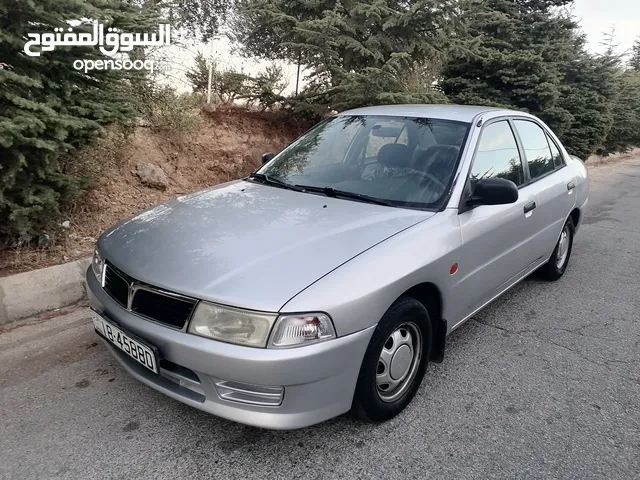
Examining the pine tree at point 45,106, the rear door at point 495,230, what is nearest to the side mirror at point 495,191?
the rear door at point 495,230

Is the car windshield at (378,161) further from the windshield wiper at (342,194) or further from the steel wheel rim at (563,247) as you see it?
the steel wheel rim at (563,247)

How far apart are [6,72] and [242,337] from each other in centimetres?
269

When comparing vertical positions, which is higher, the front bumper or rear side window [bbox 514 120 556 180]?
rear side window [bbox 514 120 556 180]

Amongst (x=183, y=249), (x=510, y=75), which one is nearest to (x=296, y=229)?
(x=183, y=249)

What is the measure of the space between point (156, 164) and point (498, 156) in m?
4.43

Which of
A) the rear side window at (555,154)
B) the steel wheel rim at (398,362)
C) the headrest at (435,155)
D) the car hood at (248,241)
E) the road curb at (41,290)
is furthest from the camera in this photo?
the rear side window at (555,154)

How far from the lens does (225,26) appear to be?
9.64 meters

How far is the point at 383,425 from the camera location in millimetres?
2533

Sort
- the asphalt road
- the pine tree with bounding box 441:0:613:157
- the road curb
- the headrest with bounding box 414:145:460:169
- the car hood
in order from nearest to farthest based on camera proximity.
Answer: the car hood, the asphalt road, the headrest with bounding box 414:145:460:169, the road curb, the pine tree with bounding box 441:0:613:157

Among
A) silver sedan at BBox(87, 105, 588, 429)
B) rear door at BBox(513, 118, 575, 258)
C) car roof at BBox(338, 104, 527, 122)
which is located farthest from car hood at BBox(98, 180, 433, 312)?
rear door at BBox(513, 118, 575, 258)

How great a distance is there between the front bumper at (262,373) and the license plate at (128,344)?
0.04m

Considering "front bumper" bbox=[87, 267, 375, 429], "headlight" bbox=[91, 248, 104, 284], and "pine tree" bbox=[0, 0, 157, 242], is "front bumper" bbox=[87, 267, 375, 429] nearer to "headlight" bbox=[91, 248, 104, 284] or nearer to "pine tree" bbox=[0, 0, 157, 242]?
"headlight" bbox=[91, 248, 104, 284]

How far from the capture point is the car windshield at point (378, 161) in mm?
3014

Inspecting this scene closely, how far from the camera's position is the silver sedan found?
205 cm
